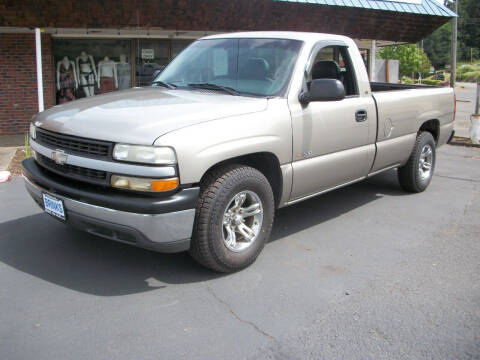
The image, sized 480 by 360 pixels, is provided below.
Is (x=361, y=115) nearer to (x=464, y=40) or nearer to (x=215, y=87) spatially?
(x=215, y=87)

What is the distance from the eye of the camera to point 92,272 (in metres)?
4.08

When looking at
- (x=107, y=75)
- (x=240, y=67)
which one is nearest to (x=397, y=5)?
(x=107, y=75)

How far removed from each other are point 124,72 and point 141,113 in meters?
10.2

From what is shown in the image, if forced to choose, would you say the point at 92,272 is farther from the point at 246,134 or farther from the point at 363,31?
the point at 363,31

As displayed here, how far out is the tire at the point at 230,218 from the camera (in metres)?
3.72

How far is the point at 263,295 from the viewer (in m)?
3.74

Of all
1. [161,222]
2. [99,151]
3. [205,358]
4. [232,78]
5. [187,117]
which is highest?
[232,78]

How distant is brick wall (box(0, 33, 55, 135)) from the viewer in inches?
453

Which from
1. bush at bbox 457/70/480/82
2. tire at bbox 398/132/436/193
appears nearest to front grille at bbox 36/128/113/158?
tire at bbox 398/132/436/193

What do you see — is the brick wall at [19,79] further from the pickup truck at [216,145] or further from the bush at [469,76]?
the bush at [469,76]

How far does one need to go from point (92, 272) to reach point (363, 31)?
41.6 ft

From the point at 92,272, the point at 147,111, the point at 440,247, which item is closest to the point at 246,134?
the point at 147,111

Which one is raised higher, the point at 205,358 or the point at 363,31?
the point at 363,31

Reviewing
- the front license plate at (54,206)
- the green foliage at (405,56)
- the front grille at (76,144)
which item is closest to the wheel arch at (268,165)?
the front grille at (76,144)
